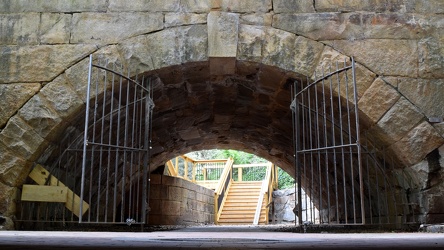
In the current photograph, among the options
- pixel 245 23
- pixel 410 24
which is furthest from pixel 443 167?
pixel 245 23

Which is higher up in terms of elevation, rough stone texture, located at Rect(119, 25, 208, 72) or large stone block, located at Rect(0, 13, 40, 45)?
large stone block, located at Rect(0, 13, 40, 45)

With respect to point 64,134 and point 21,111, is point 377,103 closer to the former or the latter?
point 64,134

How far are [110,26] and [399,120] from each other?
9.70 feet

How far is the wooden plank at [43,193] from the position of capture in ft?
14.7

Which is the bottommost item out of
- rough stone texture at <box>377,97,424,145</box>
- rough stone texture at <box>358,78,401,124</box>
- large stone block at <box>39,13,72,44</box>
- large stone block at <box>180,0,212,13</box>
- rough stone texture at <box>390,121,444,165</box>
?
rough stone texture at <box>390,121,444,165</box>

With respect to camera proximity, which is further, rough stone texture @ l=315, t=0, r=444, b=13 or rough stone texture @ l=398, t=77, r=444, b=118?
rough stone texture @ l=315, t=0, r=444, b=13

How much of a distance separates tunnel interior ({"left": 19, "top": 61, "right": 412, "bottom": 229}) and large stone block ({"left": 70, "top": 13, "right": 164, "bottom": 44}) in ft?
1.51

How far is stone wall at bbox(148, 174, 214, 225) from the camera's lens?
984cm

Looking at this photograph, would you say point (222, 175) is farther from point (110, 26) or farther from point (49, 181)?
point (110, 26)

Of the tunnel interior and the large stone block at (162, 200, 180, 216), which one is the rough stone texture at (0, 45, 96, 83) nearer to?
the tunnel interior

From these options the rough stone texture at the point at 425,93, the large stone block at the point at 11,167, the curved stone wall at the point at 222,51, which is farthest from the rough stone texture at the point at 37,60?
the rough stone texture at the point at 425,93

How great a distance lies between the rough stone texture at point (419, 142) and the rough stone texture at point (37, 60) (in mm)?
3150

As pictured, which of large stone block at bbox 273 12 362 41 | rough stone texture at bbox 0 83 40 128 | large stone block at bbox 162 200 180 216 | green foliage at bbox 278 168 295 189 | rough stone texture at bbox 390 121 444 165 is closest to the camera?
rough stone texture at bbox 390 121 444 165

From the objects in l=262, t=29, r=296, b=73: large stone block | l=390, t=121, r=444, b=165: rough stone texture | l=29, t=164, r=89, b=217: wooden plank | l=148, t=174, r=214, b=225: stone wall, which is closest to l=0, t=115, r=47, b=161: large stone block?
l=29, t=164, r=89, b=217: wooden plank
